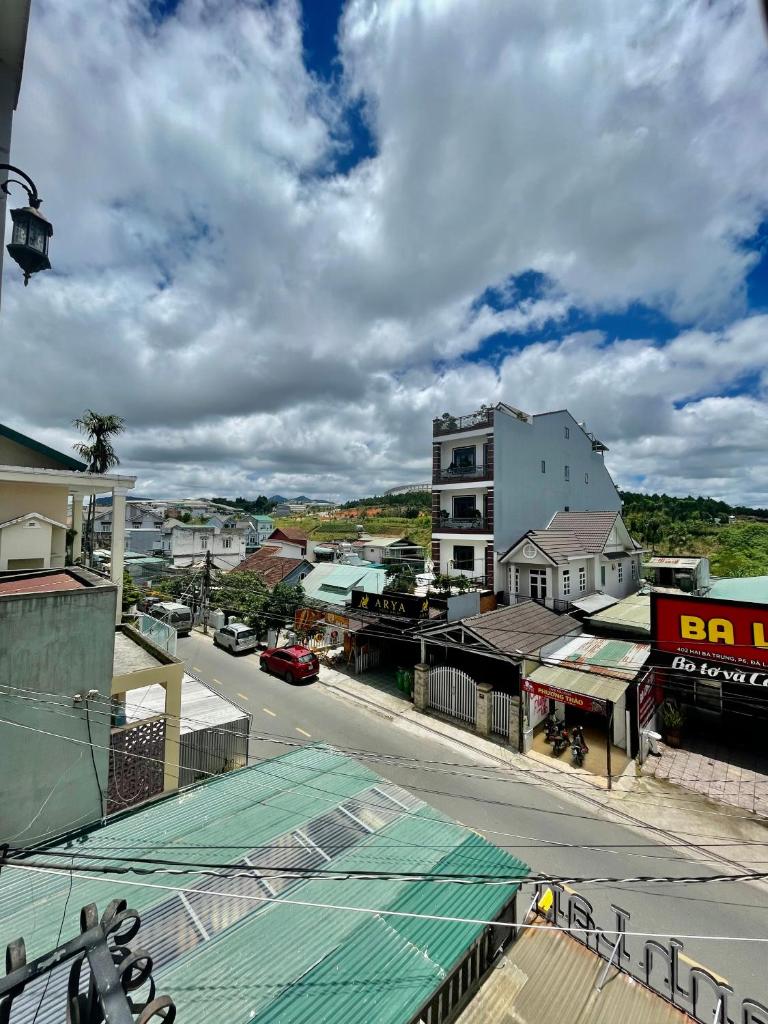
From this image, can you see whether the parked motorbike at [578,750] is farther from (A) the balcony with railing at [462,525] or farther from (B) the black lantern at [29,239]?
(B) the black lantern at [29,239]

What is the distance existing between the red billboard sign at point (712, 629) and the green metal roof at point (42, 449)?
17812 millimetres

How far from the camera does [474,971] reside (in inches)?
218

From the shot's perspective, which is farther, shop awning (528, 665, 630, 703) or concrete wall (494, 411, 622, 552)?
concrete wall (494, 411, 622, 552)

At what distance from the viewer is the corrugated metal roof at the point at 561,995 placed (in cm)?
520

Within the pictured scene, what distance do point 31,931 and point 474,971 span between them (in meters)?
5.40

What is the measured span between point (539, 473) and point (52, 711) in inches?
941

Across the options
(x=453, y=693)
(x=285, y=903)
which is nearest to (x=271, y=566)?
(x=453, y=693)

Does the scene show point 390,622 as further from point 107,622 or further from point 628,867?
point 107,622

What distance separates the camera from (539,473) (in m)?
25.4

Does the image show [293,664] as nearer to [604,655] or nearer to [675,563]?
[604,655]

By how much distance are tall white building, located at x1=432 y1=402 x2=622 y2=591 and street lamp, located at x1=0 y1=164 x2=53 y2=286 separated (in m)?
19.6

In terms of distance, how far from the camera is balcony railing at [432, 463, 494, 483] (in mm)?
22594

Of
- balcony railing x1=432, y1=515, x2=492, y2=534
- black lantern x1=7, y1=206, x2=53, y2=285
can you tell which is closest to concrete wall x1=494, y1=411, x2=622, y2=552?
balcony railing x1=432, y1=515, x2=492, y2=534

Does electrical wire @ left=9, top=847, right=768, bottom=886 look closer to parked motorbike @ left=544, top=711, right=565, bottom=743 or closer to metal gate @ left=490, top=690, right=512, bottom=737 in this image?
parked motorbike @ left=544, top=711, right=565, bottom=743
